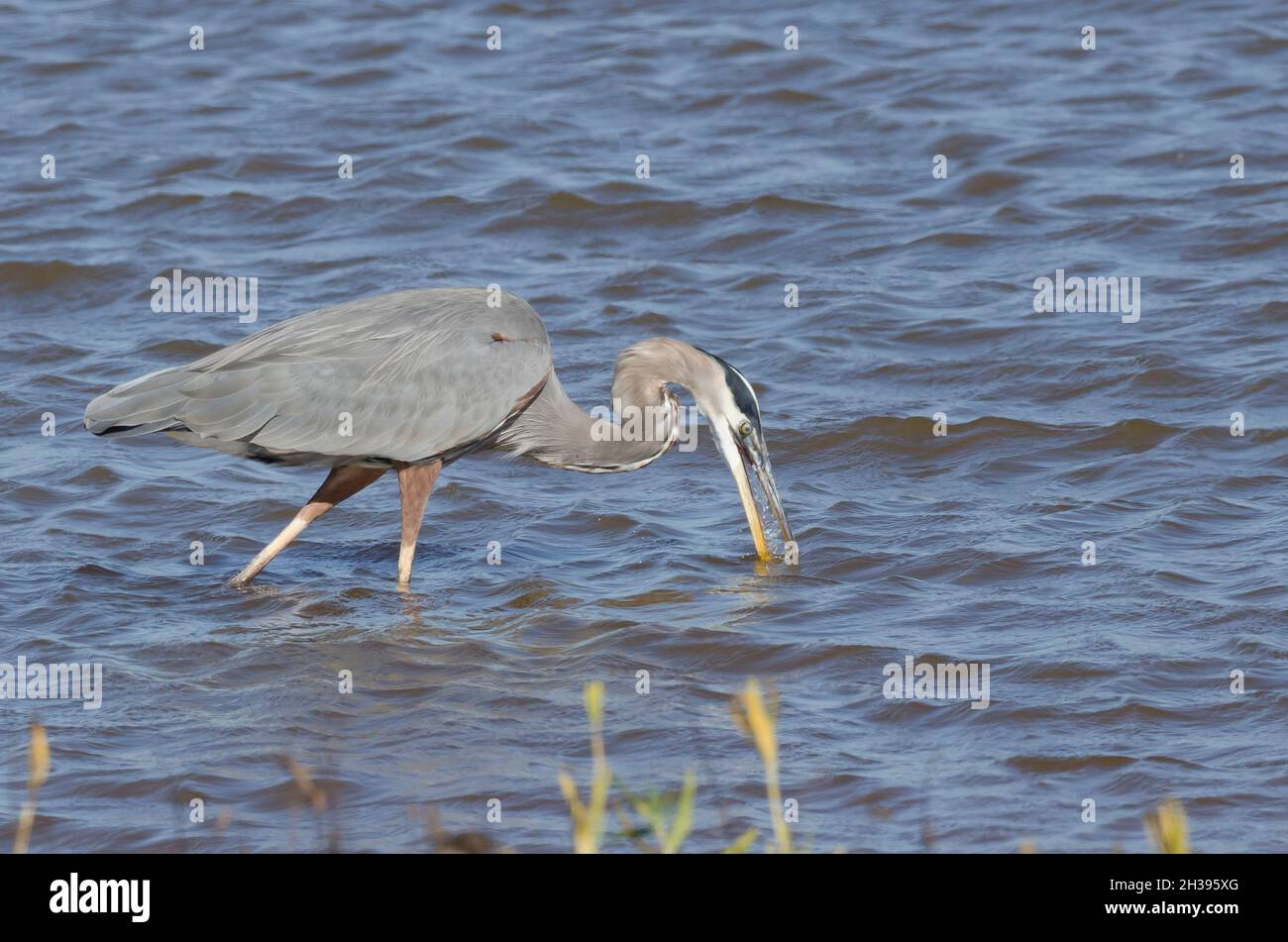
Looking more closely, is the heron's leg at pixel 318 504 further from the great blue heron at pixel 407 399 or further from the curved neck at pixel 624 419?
the curved neck at pixel 624 419

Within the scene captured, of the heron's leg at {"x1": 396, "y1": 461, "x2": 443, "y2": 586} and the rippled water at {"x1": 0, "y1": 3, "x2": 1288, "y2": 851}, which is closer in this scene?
the rippled water at {"x1": 0, "y1": 3, "x2": 1288, "y2": 851}

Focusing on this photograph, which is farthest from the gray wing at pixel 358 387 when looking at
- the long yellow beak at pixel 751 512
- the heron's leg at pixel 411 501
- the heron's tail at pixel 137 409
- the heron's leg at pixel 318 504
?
the long yellow beak at pixel 751 512

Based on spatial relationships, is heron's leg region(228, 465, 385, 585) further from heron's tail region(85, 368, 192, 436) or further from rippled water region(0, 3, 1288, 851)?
heron's tail region(85, 368, 192, 436)

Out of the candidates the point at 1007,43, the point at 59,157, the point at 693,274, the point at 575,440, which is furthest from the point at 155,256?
the point at 1007,43

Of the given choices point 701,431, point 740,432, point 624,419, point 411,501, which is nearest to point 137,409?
point 411,501

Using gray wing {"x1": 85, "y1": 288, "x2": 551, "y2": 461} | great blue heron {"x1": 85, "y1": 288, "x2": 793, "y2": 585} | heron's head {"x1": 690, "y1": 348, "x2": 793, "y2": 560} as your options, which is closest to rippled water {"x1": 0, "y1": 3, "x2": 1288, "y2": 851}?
heron's head {"x1": 690, "y1": 348, "x2": 793, "y2": 560}

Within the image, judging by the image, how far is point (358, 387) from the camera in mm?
8898

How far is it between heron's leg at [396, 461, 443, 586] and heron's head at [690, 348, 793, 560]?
4.56 ft

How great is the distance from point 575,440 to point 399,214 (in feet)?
18.8

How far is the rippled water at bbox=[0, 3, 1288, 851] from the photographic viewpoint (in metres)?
6.80

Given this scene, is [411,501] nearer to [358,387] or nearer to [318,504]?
[318,504]

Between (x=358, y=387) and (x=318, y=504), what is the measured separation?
2.00 ft
